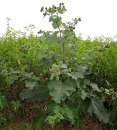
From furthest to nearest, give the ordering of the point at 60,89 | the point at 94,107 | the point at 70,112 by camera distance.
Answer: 1. the point at 94,107
2. the point at 70,112
3. the point at 60,89

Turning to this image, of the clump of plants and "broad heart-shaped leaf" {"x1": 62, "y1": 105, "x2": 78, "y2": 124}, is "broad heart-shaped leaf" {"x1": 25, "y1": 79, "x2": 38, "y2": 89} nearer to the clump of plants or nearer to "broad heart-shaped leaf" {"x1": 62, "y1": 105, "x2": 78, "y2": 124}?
the clump of plants

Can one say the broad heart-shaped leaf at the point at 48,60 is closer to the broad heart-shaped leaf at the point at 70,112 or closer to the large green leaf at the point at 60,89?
the large green leaf at the point at 60,89

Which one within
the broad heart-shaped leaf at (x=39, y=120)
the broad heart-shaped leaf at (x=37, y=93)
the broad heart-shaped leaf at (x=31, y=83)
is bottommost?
the broad heart-shaped leaf at (x=39, y=120)

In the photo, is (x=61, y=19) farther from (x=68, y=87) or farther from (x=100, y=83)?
(x=100, y=83)

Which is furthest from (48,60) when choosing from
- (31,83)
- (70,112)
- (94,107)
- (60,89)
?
(94,107)

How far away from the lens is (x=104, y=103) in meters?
2.99

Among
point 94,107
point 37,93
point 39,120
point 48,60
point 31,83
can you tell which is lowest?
point 39,120

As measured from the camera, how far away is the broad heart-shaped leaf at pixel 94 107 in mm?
2686

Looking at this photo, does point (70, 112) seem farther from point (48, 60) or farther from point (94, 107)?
point (48, 60)

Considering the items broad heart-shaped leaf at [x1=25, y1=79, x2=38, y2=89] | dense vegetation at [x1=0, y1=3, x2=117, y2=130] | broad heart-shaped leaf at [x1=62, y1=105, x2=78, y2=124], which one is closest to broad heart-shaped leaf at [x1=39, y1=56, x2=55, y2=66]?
dense vegetation at [x1=0, y1=3, x2=117, y2=130]

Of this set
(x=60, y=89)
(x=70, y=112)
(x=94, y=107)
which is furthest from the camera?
(x=94, y=107)

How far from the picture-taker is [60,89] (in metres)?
2.38

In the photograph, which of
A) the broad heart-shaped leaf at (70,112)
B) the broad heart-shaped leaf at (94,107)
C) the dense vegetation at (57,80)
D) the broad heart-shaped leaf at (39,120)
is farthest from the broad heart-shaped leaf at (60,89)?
→ the broad heart-shaped leaf at (39,120)

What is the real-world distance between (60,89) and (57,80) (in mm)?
98
